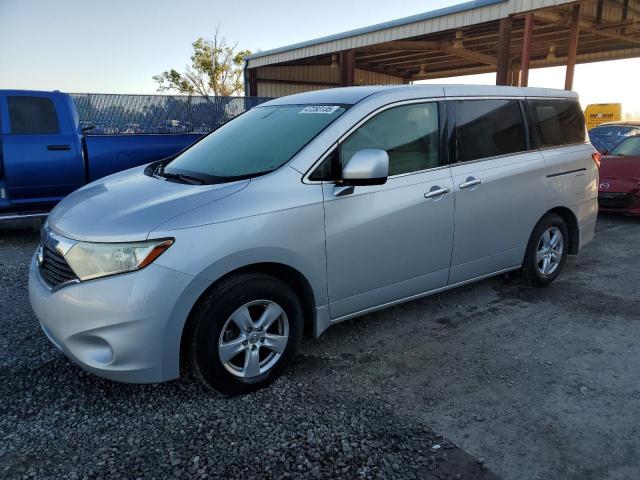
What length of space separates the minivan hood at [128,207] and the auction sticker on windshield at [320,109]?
0.85 metres

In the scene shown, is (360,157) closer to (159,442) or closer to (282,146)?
(282,146)

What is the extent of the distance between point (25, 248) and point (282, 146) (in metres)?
4.62

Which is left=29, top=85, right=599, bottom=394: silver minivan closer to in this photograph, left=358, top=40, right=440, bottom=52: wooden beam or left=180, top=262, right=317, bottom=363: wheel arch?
left=180, top=262, right=317, bottom=363: wheel arch

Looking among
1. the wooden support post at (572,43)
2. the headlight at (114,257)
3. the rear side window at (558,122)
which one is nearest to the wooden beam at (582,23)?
the wooden support post at (572,43)

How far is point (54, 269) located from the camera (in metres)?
2.80

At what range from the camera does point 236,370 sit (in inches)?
114

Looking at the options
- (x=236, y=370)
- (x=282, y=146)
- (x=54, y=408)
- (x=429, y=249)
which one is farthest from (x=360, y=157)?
(x=54, y=408)

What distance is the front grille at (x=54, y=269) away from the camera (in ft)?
8.82

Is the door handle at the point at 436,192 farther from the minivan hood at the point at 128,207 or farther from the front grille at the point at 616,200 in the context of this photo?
the front grille at the point at 616,200

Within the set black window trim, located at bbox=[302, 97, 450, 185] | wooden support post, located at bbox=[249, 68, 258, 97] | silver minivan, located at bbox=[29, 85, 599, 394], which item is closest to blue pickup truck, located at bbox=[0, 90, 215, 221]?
silver minivan, located at bbox=[29, 85, 599, 394]

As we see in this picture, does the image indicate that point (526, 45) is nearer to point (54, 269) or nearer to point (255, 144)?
point (255, 144)

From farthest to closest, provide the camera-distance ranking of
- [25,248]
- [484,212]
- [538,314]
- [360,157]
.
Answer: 1. [25,248]
2. [538,314]
3. [484,212]
4. [360,157]

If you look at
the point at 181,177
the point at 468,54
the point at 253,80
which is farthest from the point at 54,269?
the point at 253,80

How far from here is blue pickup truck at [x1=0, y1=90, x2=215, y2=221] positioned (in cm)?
636
